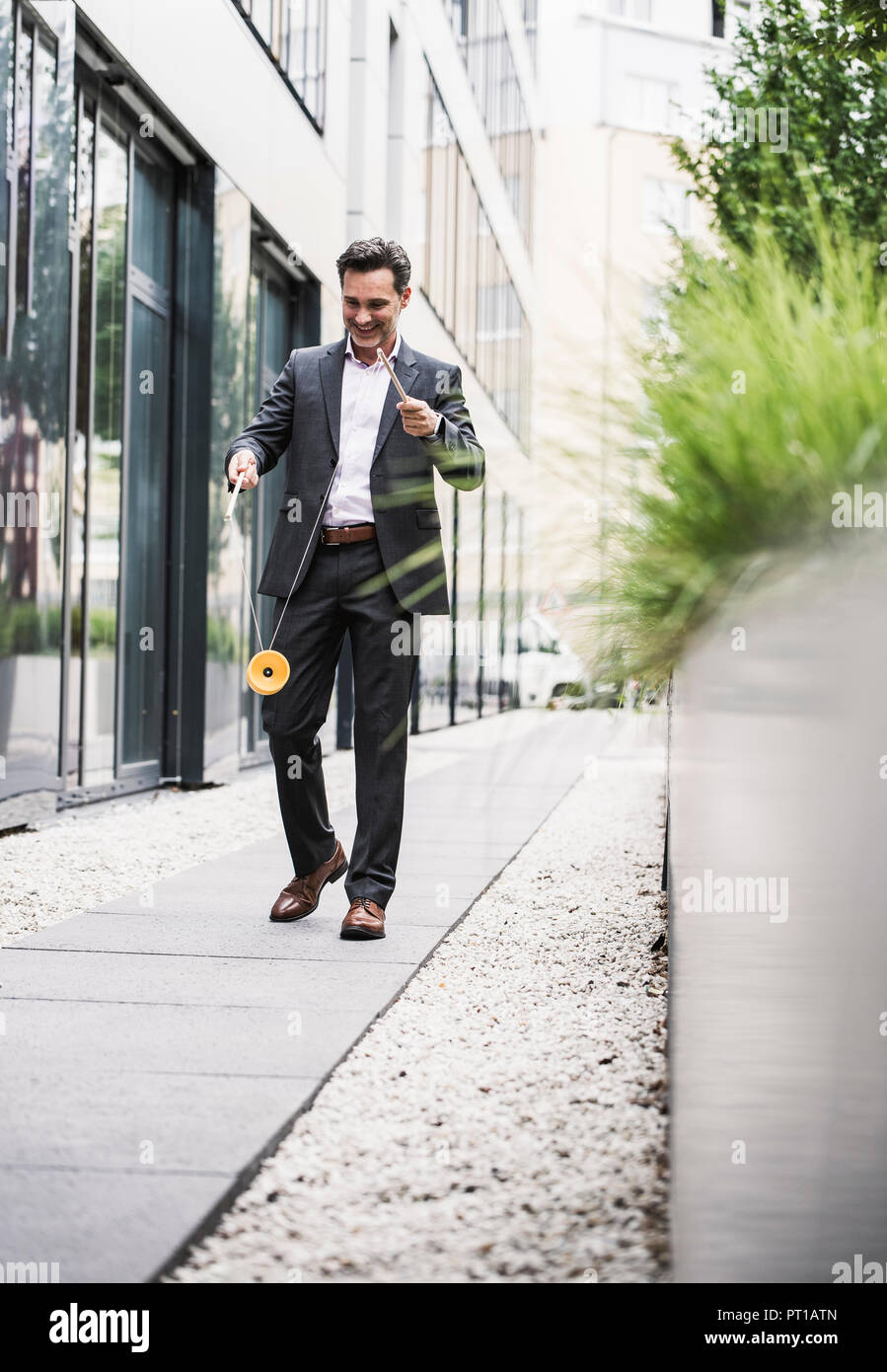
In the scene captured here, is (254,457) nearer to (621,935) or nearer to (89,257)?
(621,935)

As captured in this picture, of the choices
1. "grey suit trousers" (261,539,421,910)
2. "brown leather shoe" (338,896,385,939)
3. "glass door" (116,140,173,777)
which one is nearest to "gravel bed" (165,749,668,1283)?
"brown leather shoe" (338,896,385,939)

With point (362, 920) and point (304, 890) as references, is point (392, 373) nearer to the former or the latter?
point (362, 920)

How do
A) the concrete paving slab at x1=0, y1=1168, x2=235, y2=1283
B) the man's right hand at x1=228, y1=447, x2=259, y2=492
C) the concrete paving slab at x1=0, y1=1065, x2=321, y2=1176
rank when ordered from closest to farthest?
the concrete paving slab at x1=0, y1=1168, x2=235, y2=1283 → the concrete paving slab at x1=0, y1=1065, x2=321, y2=1176 → the man's right hand at x1=228, y1=447, x2=259, y2=492

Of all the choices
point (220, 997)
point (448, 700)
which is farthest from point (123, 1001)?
point (448, 700)

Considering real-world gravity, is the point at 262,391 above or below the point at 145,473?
above

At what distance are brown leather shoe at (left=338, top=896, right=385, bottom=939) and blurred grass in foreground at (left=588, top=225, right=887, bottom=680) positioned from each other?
2.28 m

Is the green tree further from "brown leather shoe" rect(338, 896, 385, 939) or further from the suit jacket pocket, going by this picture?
"brown leather shoe" rect(338, 896, 385, 939)

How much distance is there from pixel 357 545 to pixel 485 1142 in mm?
2141

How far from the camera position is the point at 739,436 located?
1916 mm

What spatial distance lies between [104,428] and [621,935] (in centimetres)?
482

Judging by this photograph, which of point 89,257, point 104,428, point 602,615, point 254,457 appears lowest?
point 602,615

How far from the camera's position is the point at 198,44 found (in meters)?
8.71

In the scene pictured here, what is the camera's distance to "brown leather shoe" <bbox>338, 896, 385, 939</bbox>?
171 inches

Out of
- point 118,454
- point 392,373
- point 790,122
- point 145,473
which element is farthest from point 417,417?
point 790,122
